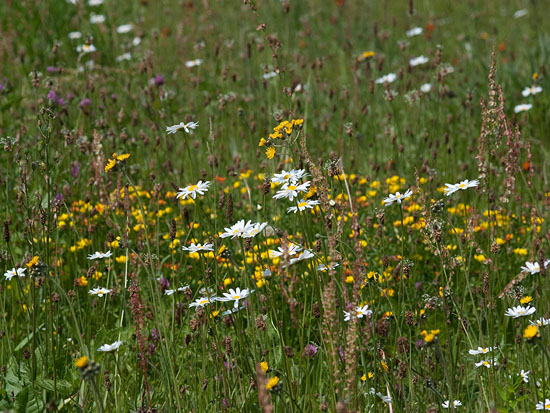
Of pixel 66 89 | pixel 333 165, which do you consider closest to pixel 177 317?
pixel 333 165

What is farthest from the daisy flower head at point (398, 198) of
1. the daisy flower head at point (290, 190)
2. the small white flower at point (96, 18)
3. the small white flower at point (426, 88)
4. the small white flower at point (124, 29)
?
the small white flower at point (124, 29)

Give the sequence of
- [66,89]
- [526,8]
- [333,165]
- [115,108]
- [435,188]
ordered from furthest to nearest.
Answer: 1. [526,8]
2. [66,89]
3. [115,108]
4. [435,188]
5. [333,165]

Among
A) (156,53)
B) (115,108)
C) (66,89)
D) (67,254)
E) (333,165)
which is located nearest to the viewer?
(333,165)

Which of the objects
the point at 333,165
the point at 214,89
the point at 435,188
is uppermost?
the point at 333,165

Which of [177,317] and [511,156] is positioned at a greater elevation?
[511,156]

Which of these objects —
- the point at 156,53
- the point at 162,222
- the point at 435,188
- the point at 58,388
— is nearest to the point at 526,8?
the point at 156,53

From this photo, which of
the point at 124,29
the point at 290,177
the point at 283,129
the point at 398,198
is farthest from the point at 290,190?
the point at 124,29

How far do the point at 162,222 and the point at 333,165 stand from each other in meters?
1.58

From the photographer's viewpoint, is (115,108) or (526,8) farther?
(526,8)

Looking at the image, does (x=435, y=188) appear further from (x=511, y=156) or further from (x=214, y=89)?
(x=214, y=89)

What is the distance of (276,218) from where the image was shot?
116 inches

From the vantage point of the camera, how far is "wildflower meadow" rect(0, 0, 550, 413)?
6.15 ft

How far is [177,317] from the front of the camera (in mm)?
2270

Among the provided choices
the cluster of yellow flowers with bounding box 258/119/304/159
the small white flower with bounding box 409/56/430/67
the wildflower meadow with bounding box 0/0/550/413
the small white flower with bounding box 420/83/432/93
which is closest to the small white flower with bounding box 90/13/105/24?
the wildflower meadow with bounding box 0/0/550/413
